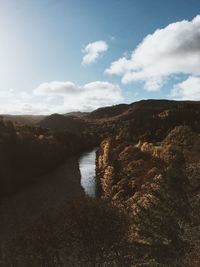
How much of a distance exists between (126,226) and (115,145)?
74.1 meters

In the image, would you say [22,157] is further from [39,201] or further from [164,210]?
[164,210]

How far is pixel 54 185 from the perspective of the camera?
9394cm

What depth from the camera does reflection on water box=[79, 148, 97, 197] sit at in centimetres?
9519

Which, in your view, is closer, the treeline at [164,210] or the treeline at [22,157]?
the treeline at [164,210]

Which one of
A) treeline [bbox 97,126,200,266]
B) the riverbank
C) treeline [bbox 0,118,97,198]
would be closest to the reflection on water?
the riverbank

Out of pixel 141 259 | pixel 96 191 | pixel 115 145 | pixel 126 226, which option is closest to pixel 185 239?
pixel 141 259

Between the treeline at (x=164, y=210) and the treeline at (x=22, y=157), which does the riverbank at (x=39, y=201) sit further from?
the treeline at (x=164, y=210)

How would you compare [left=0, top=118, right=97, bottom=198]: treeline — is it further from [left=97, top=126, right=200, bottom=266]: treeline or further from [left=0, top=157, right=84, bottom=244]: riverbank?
[left=97, top=126, right=200, bottom=266]: treeline

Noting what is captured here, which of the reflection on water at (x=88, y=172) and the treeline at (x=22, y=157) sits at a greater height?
the treeline at (x=22, y=157)

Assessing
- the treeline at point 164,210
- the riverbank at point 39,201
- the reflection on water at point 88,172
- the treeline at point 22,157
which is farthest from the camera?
the reflection on water at point 88,172

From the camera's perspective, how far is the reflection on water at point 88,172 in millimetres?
95188

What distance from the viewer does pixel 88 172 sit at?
398ft

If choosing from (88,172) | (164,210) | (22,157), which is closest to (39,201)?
(22,157)

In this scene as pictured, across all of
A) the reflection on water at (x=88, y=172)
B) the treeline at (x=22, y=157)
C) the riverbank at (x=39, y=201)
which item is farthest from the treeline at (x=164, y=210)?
the treeline at (x=22, y=157)
